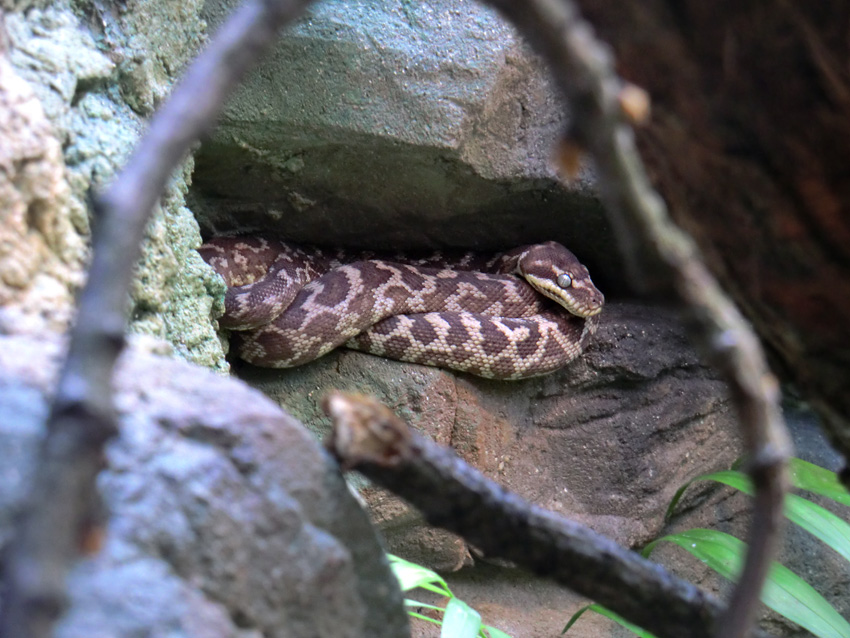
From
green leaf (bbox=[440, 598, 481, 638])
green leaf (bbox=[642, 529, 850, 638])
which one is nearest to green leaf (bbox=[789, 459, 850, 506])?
green leaf (bbox=[642, 529, 850, 638])

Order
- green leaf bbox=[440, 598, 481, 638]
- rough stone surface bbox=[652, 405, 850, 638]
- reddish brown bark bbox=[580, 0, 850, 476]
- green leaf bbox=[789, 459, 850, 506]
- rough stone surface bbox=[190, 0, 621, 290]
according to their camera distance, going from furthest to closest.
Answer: rough stone surface bbox=[652, 405, 850, 638]
rough stone surface bbox=[190, 0, 621, 290]
green leaf bbox=[789, 459, 850, 506]
green leaf bbox=[440, 598, 481, 638]
reddish brown bark bbox=[580, 0, 850, 476]

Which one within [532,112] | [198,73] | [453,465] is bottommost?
[453,465]

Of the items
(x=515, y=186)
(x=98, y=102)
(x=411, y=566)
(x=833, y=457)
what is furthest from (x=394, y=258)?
(x=833, y=457)

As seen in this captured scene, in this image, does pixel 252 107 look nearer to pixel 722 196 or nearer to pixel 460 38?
pixel 460 38

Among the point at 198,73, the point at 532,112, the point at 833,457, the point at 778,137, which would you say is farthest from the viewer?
the point at 833,457

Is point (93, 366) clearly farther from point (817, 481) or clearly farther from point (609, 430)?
point (609, 430)

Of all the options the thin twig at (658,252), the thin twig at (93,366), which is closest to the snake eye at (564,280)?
the thin twig at (658,252)

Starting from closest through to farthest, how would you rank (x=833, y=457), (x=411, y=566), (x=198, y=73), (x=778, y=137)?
(x=198, y=73) < (x=778, y=137) < (x=411, y=566) < (x=833, y=457)

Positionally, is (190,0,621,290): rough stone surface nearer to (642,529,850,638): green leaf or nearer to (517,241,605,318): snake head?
(517,241,605,318): snake head
